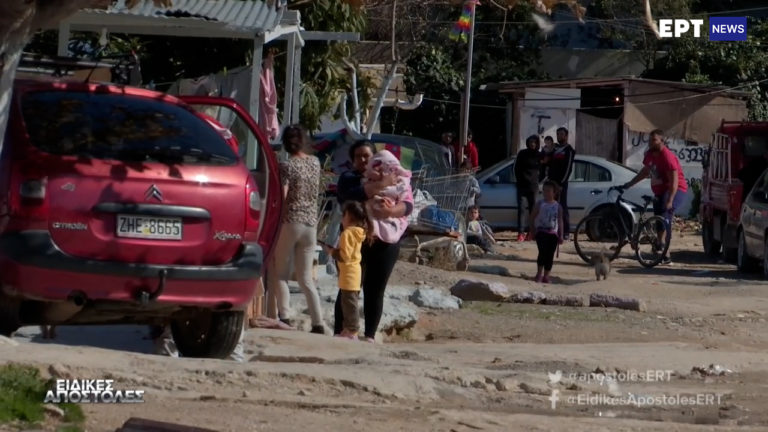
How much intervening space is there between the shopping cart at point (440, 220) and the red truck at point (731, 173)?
416cm

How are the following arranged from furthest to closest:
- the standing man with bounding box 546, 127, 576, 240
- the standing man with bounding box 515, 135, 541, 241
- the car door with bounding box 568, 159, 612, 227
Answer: the car door with bounding box 568, 159, 612, 227, the standing man with bounding box 515, 135, 541, 241, the standing man with bounding box 546, 127, 576, 240

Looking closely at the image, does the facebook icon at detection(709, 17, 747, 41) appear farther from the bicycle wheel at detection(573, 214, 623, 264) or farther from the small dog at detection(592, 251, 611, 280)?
the small dog at detection(592, 251, 611, 280)

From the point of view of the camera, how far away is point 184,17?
36.9 feet

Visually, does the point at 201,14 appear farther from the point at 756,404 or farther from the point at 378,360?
the point at 756,404

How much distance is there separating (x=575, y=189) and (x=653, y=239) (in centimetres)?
537

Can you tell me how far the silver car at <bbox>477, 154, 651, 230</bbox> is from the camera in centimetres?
2370

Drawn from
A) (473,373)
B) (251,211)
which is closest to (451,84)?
(473,373)

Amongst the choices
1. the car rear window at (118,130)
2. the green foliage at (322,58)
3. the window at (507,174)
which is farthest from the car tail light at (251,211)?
the window at (507,174)

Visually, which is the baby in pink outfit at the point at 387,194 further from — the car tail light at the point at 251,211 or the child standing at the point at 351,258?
the car tail light at the point at 251,211

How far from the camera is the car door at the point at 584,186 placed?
23.7 meters

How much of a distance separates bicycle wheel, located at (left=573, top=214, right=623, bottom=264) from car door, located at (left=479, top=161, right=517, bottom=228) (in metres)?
3.62

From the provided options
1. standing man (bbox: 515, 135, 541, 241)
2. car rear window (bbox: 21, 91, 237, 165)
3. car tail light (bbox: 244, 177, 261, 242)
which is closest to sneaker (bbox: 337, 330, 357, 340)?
car tail light (bbox: 244, 177, 261, 242)

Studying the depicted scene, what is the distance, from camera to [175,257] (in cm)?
797

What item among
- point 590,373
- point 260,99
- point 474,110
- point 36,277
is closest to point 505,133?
point 474,110
